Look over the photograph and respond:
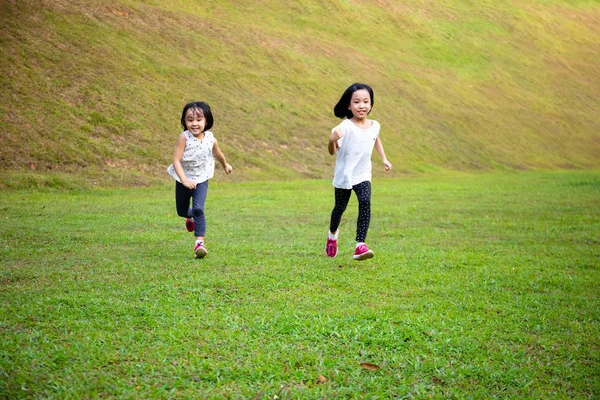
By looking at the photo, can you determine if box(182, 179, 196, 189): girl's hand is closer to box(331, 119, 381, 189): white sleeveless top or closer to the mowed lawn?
the mowed lawn

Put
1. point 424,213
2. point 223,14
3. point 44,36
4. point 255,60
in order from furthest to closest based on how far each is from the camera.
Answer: point 223,14
point 255,60
point 44,36
point 424,213

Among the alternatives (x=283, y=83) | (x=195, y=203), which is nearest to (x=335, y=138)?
(x=195, y=203)

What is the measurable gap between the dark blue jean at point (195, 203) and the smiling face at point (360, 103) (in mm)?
2101

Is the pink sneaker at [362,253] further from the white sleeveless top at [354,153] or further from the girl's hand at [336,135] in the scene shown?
the girl's hand at [336,135]

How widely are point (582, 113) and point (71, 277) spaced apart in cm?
5589

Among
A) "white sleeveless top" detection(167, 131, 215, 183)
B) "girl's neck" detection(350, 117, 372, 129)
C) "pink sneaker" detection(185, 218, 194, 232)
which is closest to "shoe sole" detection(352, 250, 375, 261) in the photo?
"girl's neck" detection(350, 117, 372, 129)

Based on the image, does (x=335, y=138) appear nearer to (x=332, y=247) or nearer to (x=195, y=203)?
(x=332, y=247)

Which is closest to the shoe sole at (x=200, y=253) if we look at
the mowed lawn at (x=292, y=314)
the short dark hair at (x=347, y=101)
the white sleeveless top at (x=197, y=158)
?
the mowed lawn at (x=292, y=314)

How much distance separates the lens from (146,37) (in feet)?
104

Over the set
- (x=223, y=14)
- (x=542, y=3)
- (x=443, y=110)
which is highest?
(x=542, y=3)

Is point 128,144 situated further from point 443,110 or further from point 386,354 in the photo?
point 443,110

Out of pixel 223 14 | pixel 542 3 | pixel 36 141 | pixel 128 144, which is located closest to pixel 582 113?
pixel 542 3

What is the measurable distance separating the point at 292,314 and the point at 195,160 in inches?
141

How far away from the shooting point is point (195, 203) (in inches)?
314
